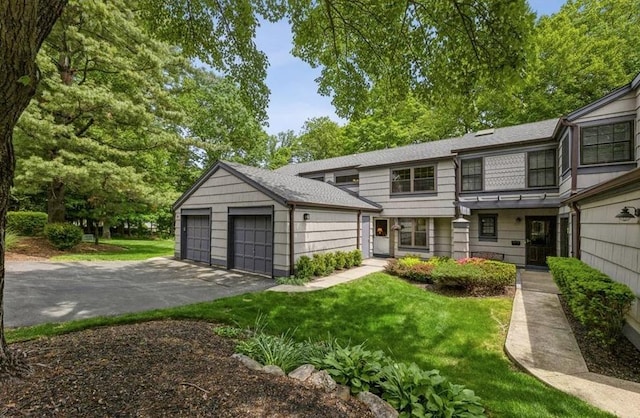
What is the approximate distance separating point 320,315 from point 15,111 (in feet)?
17.6

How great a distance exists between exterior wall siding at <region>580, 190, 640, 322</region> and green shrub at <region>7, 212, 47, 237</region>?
2204 centimetres

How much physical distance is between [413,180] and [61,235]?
16301 mm

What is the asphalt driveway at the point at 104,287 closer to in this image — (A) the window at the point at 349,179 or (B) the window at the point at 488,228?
(A) the window at the point at 349,179

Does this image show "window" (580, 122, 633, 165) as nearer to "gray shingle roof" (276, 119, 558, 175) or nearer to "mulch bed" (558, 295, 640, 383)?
"gray shingle roof" (276, 119, 558, 175)

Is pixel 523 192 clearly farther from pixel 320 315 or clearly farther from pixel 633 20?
pixel 633 20

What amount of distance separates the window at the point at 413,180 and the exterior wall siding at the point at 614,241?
20.0 ft

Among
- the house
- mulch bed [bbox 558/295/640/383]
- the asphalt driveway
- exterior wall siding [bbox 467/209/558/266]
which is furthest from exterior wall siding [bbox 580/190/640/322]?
the asphalt driveway

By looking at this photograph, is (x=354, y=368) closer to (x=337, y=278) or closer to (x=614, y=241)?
(x=614, y=241)

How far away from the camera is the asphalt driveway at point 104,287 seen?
5656 mm

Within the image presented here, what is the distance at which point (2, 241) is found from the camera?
2.60m

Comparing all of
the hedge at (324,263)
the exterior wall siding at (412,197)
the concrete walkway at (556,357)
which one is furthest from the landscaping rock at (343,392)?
the exterior wall siding at (412,197)

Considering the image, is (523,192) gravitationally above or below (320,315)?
above

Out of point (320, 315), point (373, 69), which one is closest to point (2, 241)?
point (320, 315)

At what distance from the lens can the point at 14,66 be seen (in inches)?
89.2
